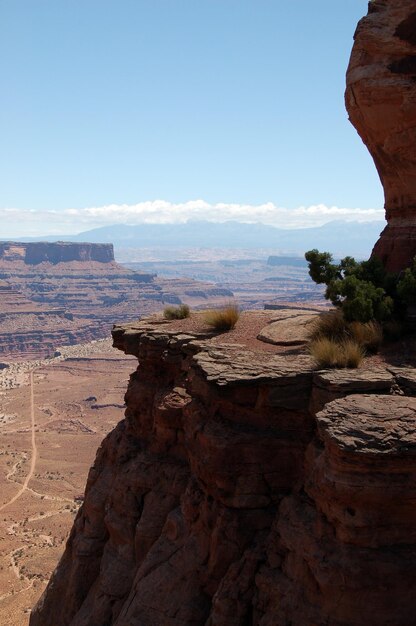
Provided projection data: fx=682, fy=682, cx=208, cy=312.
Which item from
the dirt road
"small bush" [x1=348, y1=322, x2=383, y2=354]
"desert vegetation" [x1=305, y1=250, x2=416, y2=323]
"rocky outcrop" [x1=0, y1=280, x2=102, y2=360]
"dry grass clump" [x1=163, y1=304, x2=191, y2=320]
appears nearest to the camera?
"small bush" [x1=348, y1=322, x2=383, y2=354]

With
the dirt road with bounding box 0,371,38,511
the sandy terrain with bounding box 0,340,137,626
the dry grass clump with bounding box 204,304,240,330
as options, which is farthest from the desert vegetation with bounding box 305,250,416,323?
the dirt road with bounding box 0,371,38,511

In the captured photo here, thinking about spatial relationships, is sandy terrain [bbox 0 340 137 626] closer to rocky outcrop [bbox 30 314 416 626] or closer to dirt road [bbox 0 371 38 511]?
dirt road [bbox 0 371 38 511]

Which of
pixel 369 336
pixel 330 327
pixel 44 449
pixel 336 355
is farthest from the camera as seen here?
pixel 44 449

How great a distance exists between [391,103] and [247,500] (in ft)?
32.4

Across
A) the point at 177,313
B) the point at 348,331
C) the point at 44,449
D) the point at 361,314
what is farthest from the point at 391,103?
the point at 44,449

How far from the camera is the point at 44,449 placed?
64.7 m

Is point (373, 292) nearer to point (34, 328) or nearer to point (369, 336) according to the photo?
point (369, 336)

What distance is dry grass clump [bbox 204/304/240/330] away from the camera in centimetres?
1856

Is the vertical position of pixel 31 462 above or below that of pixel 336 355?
below

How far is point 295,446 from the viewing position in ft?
42.2

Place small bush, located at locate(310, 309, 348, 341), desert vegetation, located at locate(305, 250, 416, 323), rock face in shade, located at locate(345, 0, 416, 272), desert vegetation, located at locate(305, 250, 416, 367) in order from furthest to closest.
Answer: rock face in shade, located at locate(345, 0, 416, 272)
small bush, located at locate(310, 309, 348, 341)
desert vegetation, located at locate(305, 250, 416, 323)
desert vegetation, located at locate(305, 250, 416, 367)

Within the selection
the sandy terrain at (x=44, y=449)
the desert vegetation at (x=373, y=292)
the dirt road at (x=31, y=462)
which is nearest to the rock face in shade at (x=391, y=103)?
the desert vegetation at (x=373, y=292)

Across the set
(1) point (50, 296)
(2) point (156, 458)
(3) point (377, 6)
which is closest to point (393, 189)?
(3) point (377, 6)

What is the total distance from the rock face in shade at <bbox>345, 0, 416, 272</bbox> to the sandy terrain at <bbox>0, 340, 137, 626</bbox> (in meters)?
21.4
